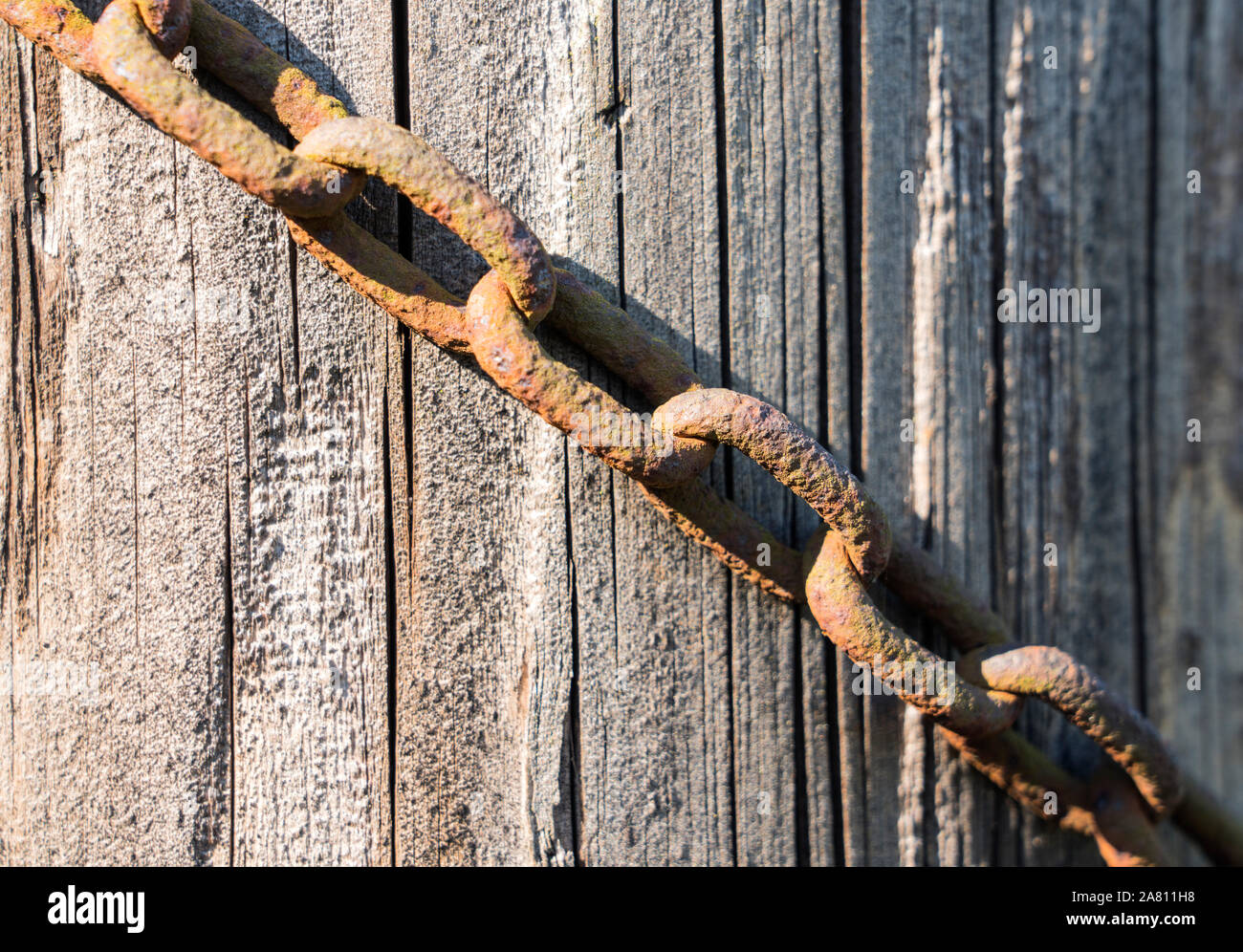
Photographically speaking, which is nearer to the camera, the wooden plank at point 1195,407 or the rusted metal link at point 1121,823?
the rusted metal link at point 1121,823

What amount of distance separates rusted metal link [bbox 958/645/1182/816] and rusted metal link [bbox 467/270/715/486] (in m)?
0.57

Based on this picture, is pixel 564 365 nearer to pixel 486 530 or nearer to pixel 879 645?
pixel 486 530

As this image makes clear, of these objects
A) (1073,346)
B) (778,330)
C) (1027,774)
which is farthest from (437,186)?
(1027,774)

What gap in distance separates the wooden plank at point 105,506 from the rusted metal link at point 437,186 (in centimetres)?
31

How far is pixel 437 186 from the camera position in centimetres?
91

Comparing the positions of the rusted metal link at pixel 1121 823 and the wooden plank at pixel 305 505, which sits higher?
the wooden plank at pixel 305 505

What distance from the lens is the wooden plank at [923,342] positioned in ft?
3.80

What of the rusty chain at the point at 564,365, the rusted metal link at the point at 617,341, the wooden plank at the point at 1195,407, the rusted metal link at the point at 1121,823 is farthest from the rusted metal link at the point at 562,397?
the wooden plank at the point at 1195,407

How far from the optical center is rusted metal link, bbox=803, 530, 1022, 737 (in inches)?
40.2

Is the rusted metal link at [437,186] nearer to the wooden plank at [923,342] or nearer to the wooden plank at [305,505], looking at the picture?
the wooden plank at [305,505]

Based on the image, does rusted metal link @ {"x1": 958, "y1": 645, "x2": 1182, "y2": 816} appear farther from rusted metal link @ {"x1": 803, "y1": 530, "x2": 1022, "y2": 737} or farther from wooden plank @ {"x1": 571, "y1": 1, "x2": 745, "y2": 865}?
wooden plank @ {"x1": 571, "y1": 1, "x2": 745, "y2": 865}

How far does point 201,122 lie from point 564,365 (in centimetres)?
50

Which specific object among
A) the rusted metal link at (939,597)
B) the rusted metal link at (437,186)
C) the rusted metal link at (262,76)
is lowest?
the rusted metal link at (939,597)
